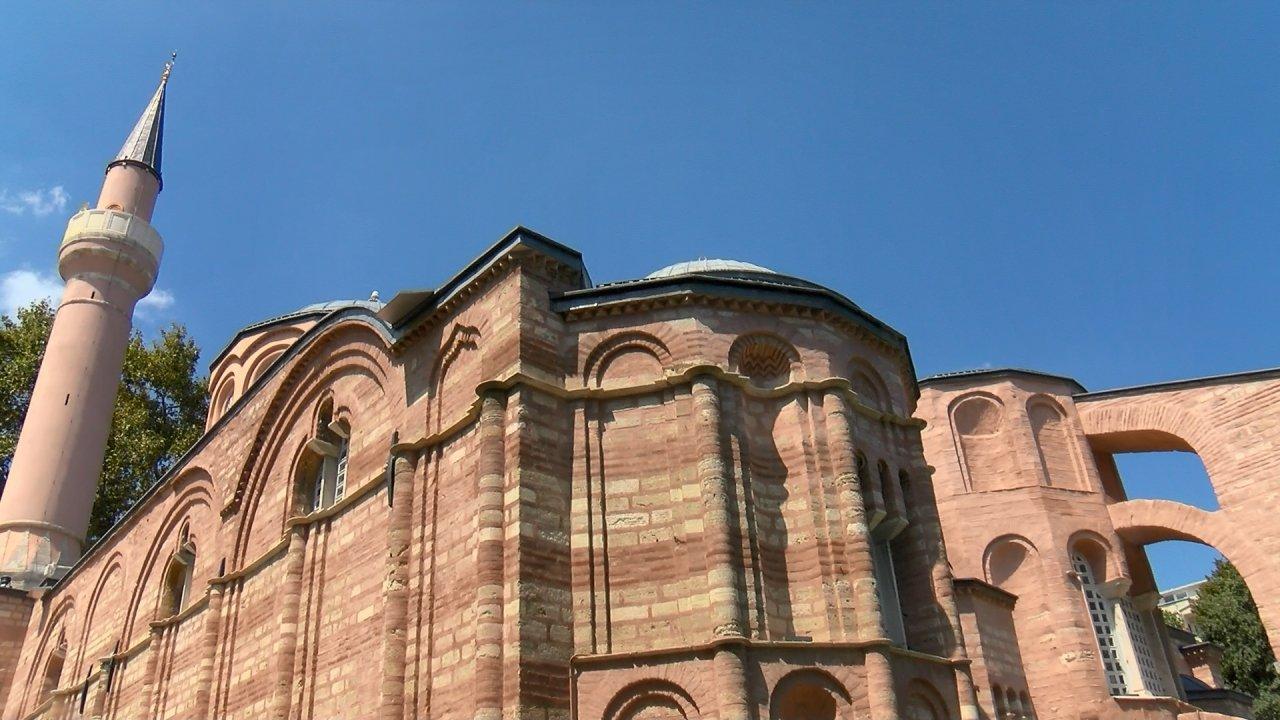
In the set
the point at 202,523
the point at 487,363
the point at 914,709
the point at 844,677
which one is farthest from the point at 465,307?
the point at 202,523

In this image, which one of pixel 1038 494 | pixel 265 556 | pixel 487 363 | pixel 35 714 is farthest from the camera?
pixel 35 714

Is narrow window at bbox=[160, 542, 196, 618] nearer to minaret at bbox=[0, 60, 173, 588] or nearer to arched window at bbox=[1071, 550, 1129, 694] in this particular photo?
minaret at bbox=[0, 60, 173, 588]

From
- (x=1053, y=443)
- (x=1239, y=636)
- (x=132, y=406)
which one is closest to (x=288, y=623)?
(x=1053, y=443)

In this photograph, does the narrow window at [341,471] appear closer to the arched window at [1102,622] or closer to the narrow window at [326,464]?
the narrow window at [326,464]

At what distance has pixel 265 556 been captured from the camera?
1229 centimetres

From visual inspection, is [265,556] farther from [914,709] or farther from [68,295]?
[68,295]

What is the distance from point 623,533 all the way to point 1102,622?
36.6ft

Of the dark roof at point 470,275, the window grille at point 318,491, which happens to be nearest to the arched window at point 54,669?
the window grille at point 318,491

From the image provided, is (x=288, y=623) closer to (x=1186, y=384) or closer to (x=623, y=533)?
(x=623, y=533)

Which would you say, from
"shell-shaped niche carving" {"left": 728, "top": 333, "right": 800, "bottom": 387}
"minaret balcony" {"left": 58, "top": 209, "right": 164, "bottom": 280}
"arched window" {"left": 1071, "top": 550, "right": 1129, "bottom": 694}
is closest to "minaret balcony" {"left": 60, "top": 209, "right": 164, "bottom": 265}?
"minaret balcony" {"left": 58, "top": 209, "right": 164, "bottom": 280}

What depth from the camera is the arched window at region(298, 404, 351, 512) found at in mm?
12062

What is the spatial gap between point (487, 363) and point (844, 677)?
4.36 meters

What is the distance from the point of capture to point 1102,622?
16.0 metres

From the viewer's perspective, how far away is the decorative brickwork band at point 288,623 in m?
10.7
